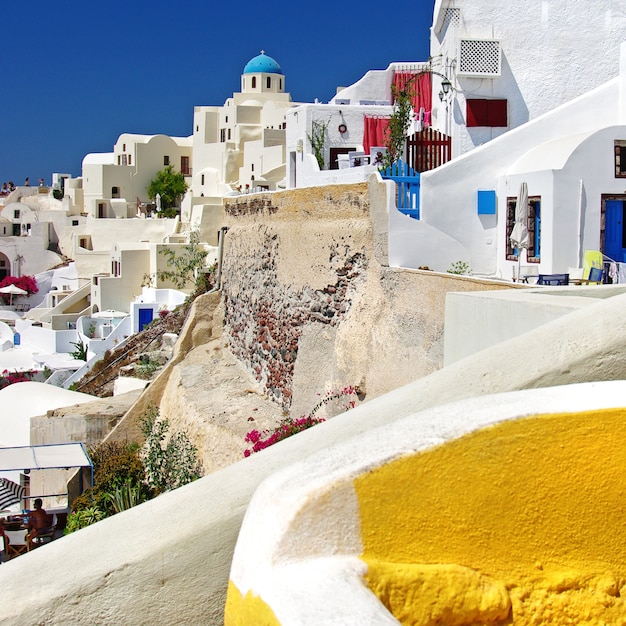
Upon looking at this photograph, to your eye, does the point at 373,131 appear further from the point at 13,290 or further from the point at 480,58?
the point at 13,290

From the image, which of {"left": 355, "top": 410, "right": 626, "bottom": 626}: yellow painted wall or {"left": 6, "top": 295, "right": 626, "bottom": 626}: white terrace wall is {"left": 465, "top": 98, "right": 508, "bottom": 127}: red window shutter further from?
{"left": 355, "top": 410, "right": 626, "bottom": 626}: yellow painted wall

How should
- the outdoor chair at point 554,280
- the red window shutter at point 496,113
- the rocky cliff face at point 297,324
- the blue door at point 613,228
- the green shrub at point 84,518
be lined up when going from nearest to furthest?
the rocky cliff face at point 297,324, the outdoor chair at point 554,280, the green shrub at point 84,518, the blue door at point 613,228, the red window shutter at point 496,113

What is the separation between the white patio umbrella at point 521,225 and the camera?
32.2ft

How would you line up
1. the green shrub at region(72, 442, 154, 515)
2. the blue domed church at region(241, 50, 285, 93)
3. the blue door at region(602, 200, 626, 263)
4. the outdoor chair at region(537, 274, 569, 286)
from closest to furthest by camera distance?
the outdoor chair at region(537, 274, 569, 286) → the blue door at region(602, 200, 626, 263) → the green shrub at region(72, 442, 154, 515) → the blue domed church at region(241, 50, 285, 93)

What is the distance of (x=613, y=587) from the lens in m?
2.41

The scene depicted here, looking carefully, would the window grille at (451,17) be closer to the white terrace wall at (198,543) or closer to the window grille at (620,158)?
the window grille at (620,158)

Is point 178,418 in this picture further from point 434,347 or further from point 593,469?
point 593,469

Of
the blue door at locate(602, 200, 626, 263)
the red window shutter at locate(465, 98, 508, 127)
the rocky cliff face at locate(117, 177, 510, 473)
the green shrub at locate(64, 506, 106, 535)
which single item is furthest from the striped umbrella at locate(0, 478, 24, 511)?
the red window shutter at locate(465, 98, 508, 127)

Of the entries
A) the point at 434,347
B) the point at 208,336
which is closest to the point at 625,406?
the point at 434,347

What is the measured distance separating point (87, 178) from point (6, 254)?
6.87 metres

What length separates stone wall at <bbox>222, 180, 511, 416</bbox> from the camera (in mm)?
8523

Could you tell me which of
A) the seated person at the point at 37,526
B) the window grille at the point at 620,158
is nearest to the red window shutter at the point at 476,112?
the window grille at the point at 620,158

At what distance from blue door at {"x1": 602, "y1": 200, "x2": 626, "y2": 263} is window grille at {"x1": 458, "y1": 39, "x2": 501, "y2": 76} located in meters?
4.63

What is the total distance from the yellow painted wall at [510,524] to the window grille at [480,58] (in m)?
12.9
